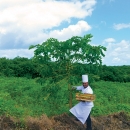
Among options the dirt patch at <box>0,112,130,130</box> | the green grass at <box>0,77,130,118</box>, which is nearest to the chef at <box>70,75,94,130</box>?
the dirt patch at <box>0,112,130,130</box>

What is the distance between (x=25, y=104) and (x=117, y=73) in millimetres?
16857

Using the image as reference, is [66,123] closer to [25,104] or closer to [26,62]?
[25,104]

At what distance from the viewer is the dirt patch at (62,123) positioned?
10133 millimetres

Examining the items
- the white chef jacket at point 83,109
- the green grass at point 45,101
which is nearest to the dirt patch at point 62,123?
the white chef jacket at point 83,109

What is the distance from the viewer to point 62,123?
1072 centimetres

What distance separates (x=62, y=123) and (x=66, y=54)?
7.14 feet

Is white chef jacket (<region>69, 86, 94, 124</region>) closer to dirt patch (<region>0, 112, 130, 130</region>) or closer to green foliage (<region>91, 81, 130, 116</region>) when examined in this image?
dirt patch (<region>0, 112, 130, 130</region>)

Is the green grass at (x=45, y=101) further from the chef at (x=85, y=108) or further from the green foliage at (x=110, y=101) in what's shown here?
the chef at (x=85, y=108)

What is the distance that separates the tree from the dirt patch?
125 cm

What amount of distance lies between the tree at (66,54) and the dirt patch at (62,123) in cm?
125

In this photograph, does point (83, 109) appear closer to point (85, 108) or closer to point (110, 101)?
point (85, 108)

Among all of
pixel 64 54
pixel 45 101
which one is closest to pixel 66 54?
pixel 64 54

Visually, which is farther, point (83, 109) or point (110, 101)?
point (110, 101)

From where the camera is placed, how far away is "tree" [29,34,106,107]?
10.8 meters
